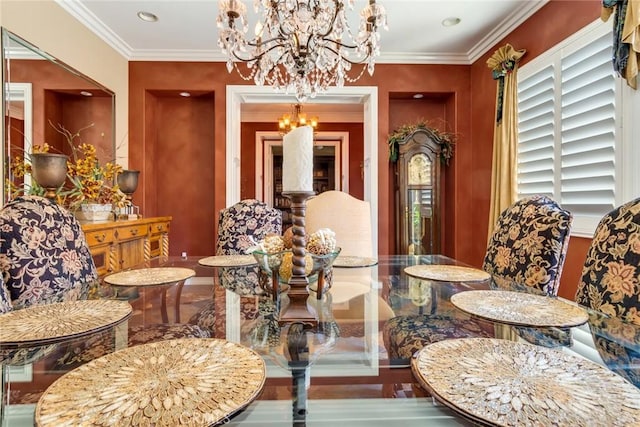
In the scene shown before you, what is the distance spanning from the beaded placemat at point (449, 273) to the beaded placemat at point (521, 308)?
0.79 ft

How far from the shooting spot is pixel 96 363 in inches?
22.7

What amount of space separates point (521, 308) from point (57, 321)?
1226 millimetres

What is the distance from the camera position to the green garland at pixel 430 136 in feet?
12.0

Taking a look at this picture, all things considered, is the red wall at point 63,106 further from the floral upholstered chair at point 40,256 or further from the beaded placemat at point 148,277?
the beaded placemat at point 148,277

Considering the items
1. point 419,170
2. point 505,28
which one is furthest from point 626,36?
point 419,170

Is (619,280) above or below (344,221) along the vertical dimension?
below

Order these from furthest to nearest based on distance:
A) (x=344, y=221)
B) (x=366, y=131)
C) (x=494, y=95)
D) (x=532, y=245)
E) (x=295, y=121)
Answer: (x=295, y=121), (x=366, y=131), (x=494, y=95), (x=344, y=221), (x=532, y=245)

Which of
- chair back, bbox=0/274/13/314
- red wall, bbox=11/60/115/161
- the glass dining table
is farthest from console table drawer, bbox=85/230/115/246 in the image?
chair back, bbox=0/274/13/314

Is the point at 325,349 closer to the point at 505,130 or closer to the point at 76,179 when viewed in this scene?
the point at 76,179

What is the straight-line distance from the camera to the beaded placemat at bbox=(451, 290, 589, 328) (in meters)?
0.84

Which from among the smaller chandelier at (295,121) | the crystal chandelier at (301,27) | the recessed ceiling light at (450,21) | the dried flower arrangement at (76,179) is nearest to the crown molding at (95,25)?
the dried flower arrangement at (76,179)

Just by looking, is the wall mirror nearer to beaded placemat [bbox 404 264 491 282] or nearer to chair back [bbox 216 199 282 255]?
chair back [bbox 216 199 282 255]

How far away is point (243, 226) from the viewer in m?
2.17

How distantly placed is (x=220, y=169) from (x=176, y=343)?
317 centimetres
